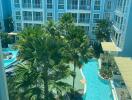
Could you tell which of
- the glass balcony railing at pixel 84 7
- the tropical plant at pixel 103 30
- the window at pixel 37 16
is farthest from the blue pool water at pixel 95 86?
the window at pixel 37 16

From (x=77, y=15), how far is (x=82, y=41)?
63.5ft

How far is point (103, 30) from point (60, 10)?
9.79 m

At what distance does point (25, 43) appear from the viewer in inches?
576

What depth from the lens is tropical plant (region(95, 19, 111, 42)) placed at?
118 ft

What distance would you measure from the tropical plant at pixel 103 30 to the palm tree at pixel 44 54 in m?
22.4

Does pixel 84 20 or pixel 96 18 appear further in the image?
pixel 84 20

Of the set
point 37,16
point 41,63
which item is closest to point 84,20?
point 37,16

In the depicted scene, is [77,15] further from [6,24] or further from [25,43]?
[25,43]

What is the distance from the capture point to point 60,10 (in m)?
40.1

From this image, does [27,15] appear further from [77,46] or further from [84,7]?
[77,46]

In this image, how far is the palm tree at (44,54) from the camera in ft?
46.0

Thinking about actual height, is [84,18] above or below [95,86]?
above

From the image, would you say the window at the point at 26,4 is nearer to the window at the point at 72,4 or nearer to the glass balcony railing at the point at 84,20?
the window at the point at 72,4

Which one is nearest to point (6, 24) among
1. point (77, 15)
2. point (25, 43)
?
point (77, 15)
